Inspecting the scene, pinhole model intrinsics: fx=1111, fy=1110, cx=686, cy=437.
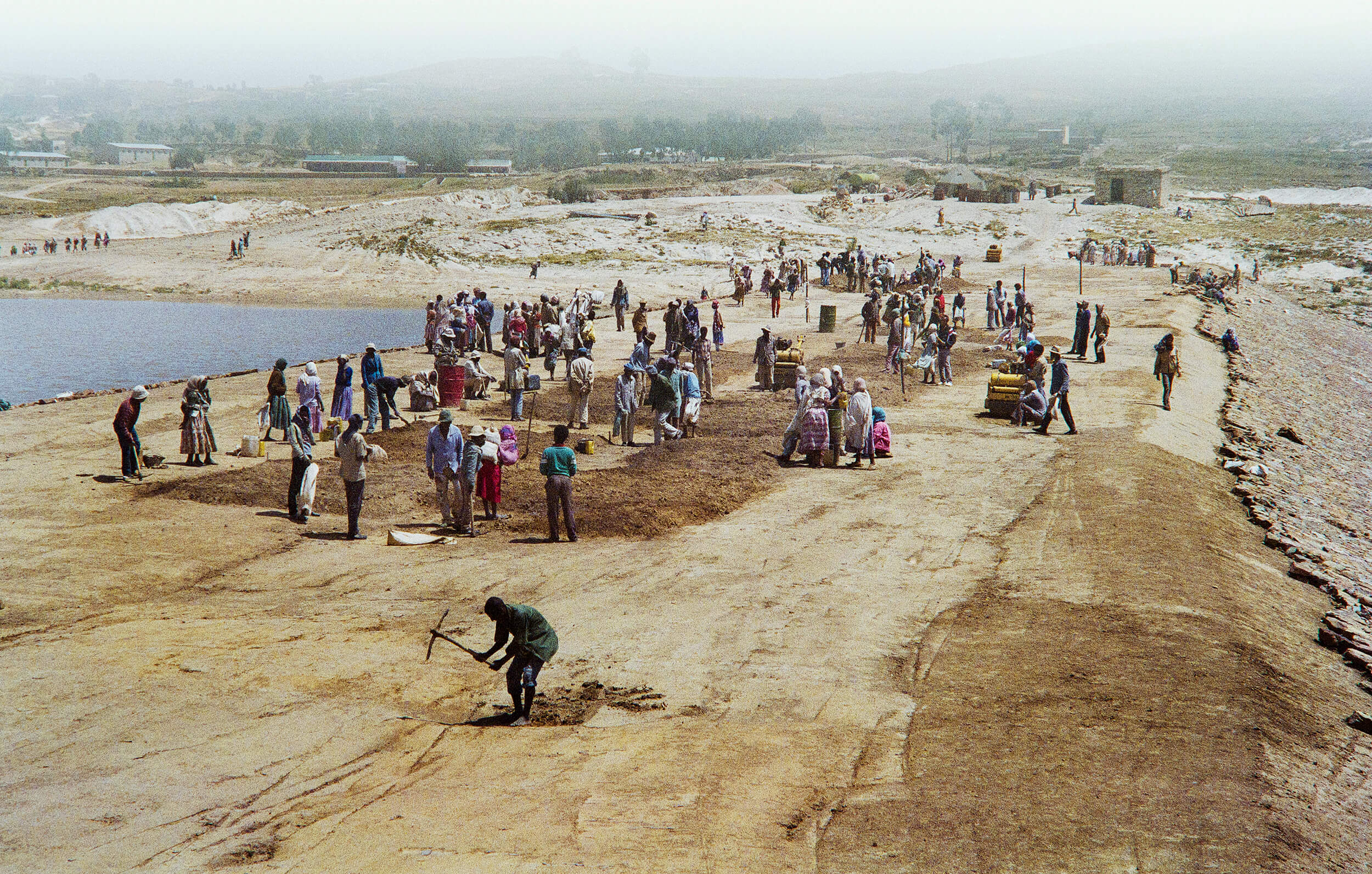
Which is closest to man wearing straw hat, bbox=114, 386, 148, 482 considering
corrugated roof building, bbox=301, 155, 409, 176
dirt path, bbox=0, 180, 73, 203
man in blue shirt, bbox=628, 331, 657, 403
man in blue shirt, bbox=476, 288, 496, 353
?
man in blue shirt, bbox=628, 331, 657, 403

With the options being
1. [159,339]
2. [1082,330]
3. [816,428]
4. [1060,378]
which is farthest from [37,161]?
[1060,378]

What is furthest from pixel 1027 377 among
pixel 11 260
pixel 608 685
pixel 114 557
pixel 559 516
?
pixel 11 260

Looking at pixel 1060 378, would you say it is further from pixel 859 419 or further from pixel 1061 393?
pixel 859 419

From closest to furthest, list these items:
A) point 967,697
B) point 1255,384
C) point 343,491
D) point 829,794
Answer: point 829,794, point 967,697, point 343,491, point 1255,384

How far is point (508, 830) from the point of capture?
7.14 meters

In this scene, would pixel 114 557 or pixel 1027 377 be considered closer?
pixel 114 557

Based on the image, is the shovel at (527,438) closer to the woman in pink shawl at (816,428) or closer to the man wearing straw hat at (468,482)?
the man wearing straw hat at (468,482)

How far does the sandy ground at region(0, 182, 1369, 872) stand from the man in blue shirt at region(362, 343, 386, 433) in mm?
2496

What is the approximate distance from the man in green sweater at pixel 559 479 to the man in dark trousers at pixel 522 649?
4.25 m

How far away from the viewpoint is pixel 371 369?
19531 millimetres

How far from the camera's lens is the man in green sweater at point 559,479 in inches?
526

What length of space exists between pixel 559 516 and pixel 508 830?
802cm

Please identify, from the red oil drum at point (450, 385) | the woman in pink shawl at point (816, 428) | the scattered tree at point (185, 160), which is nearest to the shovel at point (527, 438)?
the red oil drum at point (450, 385)

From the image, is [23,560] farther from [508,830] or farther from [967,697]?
[967,697]
